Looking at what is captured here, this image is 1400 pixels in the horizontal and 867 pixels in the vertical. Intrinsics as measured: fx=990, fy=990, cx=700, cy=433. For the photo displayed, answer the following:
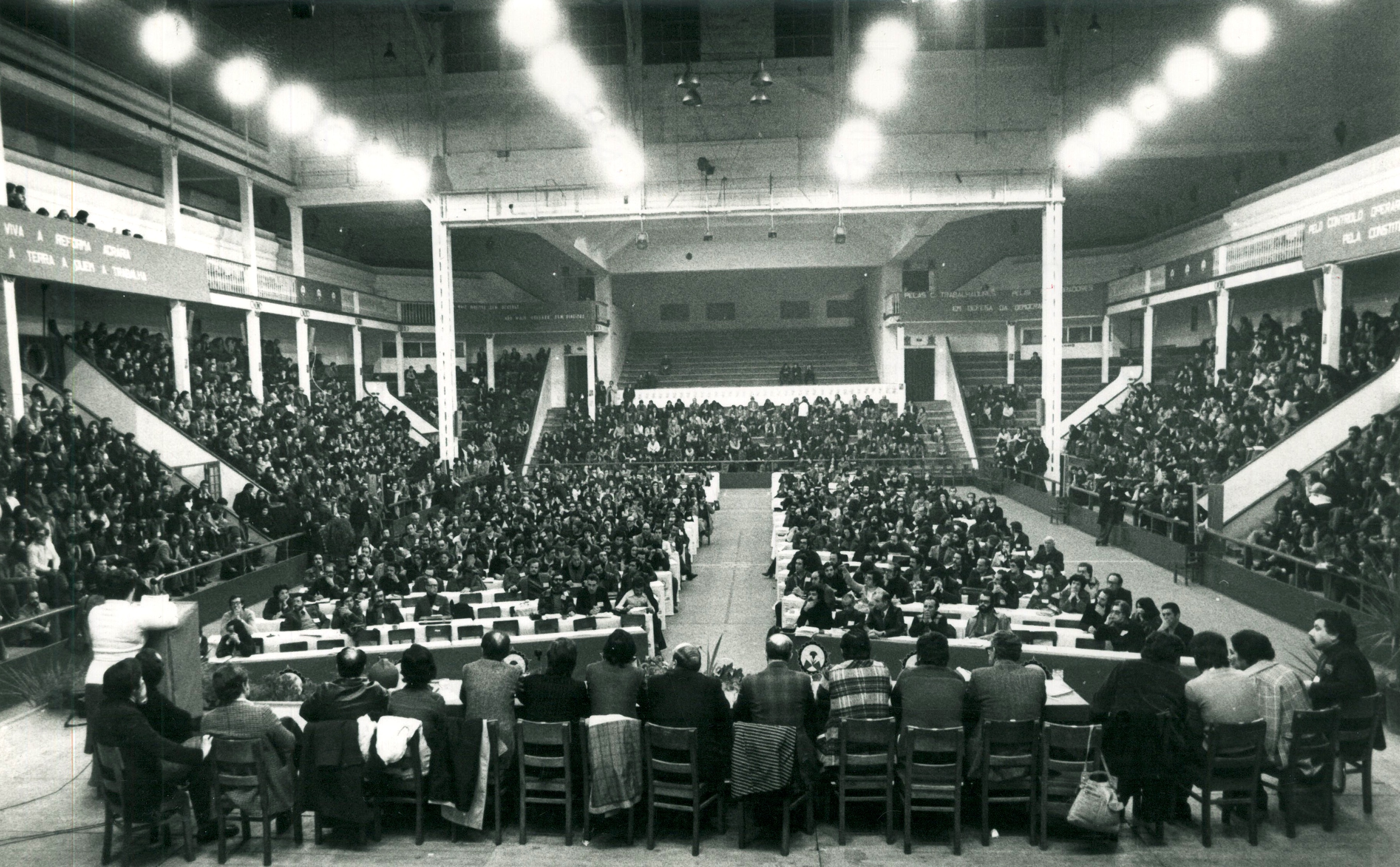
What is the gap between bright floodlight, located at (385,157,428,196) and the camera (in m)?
22.5

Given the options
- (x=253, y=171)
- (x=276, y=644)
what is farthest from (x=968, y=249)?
(x=276, y=644)

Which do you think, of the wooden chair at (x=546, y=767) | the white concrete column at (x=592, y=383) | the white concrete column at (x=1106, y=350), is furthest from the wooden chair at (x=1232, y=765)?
the white concrete column at (x=592, y=383)

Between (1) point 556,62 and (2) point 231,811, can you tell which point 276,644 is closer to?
(2) point 231,811

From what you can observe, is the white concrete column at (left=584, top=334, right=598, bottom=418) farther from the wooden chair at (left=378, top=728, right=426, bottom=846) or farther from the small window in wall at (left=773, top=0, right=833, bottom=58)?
the wooden chair at (left=378, top=728, right=426, bottom=846)

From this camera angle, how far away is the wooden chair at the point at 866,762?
4.81 meters

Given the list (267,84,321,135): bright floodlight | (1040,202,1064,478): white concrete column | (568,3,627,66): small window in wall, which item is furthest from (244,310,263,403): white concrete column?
(1040,202,1064,478): white concrete column

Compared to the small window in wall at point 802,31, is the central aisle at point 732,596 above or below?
below

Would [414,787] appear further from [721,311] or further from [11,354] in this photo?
[721,311]

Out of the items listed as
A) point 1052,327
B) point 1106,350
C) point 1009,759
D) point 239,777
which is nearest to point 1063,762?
point 1009,759

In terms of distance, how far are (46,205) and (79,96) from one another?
9.16 ft

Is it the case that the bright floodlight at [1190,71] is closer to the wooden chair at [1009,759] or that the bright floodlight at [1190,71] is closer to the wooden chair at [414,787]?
the wooden chair at [1009,759]

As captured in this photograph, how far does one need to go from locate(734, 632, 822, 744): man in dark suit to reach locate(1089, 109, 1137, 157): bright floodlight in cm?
1867

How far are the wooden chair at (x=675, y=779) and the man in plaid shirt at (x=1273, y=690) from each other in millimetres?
2811

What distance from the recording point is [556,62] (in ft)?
66.2
